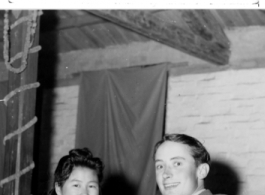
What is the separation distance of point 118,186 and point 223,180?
3.51 feet

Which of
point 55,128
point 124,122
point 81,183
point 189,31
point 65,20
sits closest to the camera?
point 81,183

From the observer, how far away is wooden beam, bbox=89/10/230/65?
3.88 m

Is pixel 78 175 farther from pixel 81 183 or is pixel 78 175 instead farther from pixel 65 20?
pixel 65 20

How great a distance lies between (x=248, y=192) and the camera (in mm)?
4477

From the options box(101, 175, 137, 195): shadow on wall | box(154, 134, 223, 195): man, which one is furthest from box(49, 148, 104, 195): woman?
box(101, 175, 137, 195): shadow on wall

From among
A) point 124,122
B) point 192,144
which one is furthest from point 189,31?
point 192,144

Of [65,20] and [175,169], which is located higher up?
[65,20]

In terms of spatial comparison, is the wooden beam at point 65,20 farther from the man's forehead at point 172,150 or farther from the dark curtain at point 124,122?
the man's forehead at point 172,150

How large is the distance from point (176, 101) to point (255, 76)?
0.84 meters

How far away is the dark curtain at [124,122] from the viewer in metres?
4.75

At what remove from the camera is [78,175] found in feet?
8.64

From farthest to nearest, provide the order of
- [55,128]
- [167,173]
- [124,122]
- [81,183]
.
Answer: [55,128], [124,122], [81,183], [167,173]

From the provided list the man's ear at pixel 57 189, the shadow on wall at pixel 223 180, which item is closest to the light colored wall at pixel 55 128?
the shadow on wall at pixel 223 180

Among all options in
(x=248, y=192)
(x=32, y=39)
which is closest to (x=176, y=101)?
(x=248, y=192)
